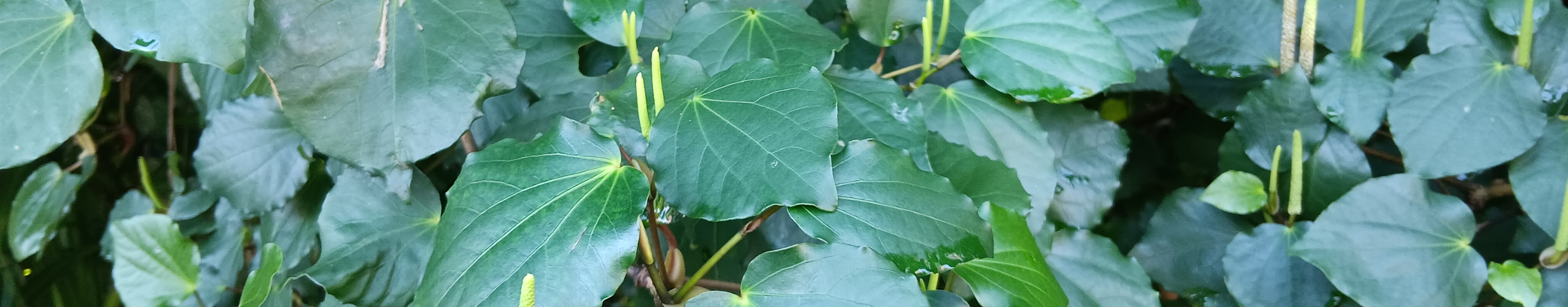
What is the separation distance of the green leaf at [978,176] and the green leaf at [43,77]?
624 mm

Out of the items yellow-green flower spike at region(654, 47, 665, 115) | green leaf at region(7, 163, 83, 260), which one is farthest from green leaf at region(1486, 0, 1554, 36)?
green leaf at region(7, 163, 83, 260)

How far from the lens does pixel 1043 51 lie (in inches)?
24.9

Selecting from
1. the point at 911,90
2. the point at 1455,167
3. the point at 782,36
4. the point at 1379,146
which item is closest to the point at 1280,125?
the point at 1455,167

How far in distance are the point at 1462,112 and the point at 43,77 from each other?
1073 millimetres

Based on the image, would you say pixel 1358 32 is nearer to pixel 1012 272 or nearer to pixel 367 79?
pixel 1012 272

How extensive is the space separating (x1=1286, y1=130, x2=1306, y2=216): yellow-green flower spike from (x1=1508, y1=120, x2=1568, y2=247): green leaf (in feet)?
0.54

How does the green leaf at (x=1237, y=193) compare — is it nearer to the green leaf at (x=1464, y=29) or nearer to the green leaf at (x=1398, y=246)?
the green leaf at (x=1398, y=246)

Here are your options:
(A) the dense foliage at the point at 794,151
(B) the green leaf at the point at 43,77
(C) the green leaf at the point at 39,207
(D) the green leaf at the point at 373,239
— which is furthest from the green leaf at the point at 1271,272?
(C) the green leaf at the point at 39,207

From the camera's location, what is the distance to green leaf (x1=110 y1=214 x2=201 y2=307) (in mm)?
672

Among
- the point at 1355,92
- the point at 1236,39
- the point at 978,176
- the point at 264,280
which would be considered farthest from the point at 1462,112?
the point at 264,280

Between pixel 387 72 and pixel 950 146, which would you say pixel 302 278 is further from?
pixel 950 146

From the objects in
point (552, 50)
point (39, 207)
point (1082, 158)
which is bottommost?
point (39, 207)

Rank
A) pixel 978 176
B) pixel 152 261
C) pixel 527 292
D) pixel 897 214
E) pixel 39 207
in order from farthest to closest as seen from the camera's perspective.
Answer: pixel 39 207 → pixel 152 261 → pixel 978 176 → pixel 897 214 → pixel 527 292

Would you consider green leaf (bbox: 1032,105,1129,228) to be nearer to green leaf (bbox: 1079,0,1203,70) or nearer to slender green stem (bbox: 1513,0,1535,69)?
green leaf (bbox: 1079,0,1203,70)
